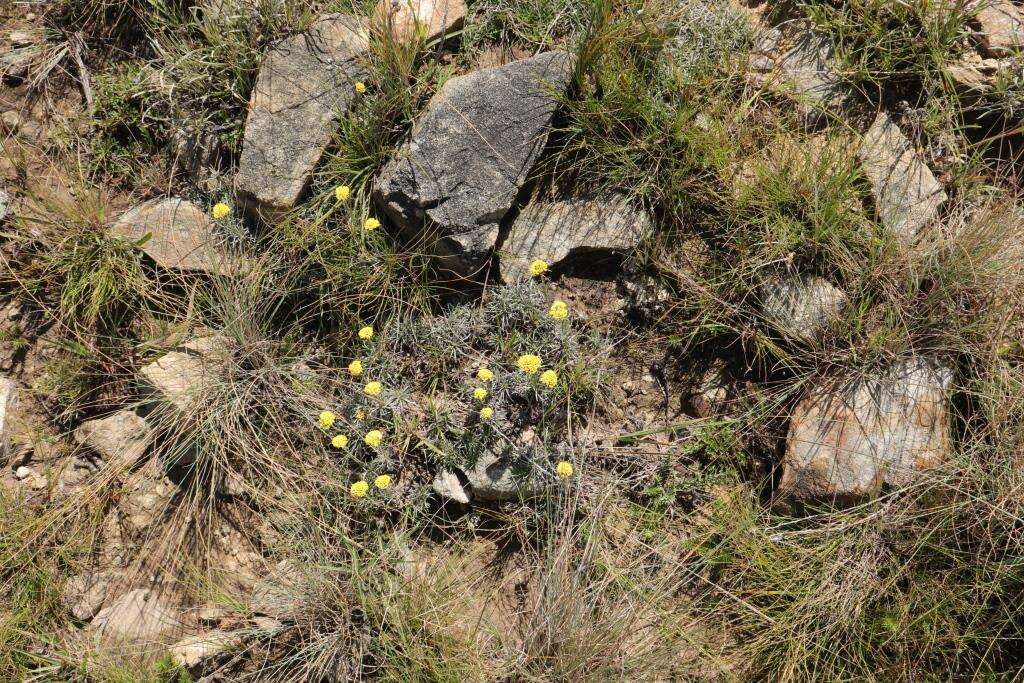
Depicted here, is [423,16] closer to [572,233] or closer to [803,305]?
[572,233]

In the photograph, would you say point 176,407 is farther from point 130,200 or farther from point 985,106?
point 985,106

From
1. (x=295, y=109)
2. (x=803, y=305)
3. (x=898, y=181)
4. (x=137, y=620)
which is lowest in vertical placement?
(x=137, y=620)

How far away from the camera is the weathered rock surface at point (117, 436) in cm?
341

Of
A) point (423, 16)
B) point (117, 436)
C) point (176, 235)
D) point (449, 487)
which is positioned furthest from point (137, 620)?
point (423, 16)

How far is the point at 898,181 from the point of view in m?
3.26

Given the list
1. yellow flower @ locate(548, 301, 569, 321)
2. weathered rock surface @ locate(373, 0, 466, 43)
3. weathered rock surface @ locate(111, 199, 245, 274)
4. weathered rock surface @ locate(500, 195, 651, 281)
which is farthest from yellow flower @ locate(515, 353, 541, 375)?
weathered rock surface @ locate(373, 0, 466, 43)

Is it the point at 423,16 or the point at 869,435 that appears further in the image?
the point at 423,16

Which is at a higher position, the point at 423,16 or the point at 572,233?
the point at 423,16

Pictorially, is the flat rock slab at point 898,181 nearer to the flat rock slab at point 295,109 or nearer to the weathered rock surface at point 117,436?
the flat rock slab at point 295,109

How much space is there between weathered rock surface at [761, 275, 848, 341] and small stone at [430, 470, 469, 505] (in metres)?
1.61

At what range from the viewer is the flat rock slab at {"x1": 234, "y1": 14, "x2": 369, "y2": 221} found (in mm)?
3408

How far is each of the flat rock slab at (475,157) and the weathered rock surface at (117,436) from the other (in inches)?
65.6

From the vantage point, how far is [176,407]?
3.34 m

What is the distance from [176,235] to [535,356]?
1.94 metres
